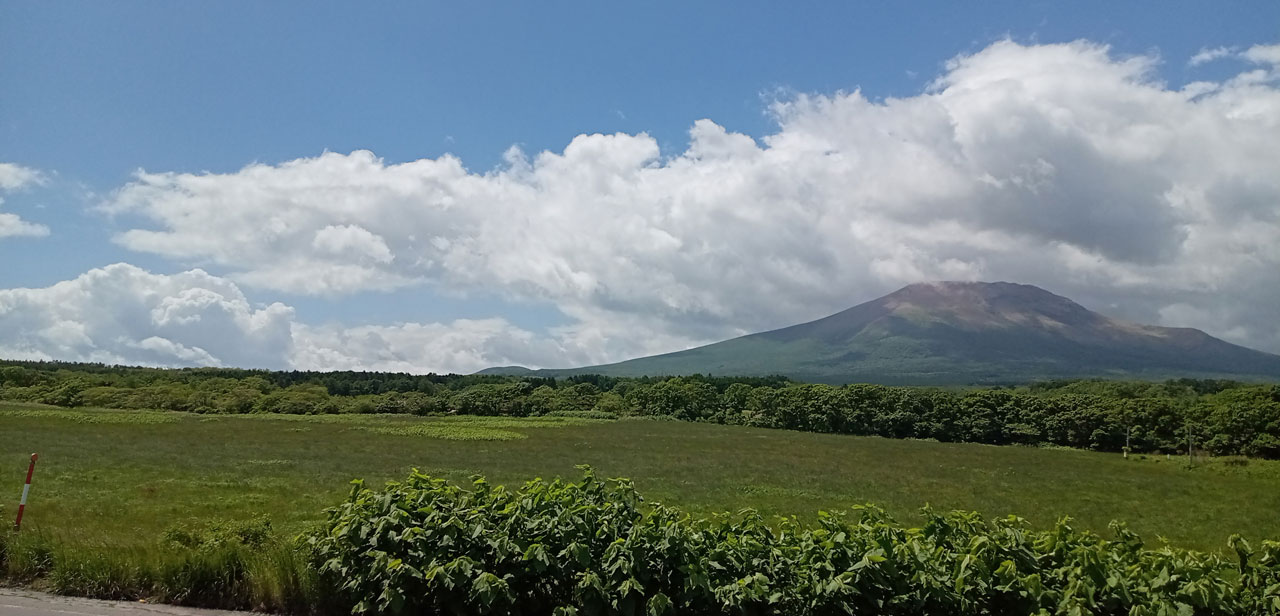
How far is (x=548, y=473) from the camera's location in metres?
34.4

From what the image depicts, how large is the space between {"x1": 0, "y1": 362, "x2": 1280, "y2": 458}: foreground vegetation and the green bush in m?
79.1

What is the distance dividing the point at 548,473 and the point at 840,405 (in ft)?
199

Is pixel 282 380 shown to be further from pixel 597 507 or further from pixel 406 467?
pixel 597 507

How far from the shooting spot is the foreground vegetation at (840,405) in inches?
2793

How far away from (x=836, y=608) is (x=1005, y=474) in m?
45.6

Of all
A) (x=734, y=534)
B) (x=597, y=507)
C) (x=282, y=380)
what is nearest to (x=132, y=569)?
(x=597, y=507)

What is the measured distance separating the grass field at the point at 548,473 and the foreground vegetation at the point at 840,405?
12911 millimetres

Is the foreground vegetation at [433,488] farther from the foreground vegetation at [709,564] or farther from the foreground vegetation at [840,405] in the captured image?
the foreground vegetation at [840,405]

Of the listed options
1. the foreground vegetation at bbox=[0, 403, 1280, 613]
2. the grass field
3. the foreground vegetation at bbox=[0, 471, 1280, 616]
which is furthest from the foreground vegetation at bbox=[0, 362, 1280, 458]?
the foreground vegetation at bbox=[0, 471, 1280, 616]

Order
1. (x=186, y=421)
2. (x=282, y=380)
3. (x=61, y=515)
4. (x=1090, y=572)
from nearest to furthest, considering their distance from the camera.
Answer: (x=1090, y=572)
(x=61, y=515)
(x=186, y=421)
(x=282, y=380)

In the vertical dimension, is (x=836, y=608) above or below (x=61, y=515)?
above

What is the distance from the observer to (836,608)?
4609mm

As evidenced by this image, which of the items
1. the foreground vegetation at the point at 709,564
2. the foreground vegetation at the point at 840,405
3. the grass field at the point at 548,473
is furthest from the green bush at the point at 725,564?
the foreground vegetation at the point at 840,405

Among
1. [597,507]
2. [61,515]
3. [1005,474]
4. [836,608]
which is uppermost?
[597,507]
